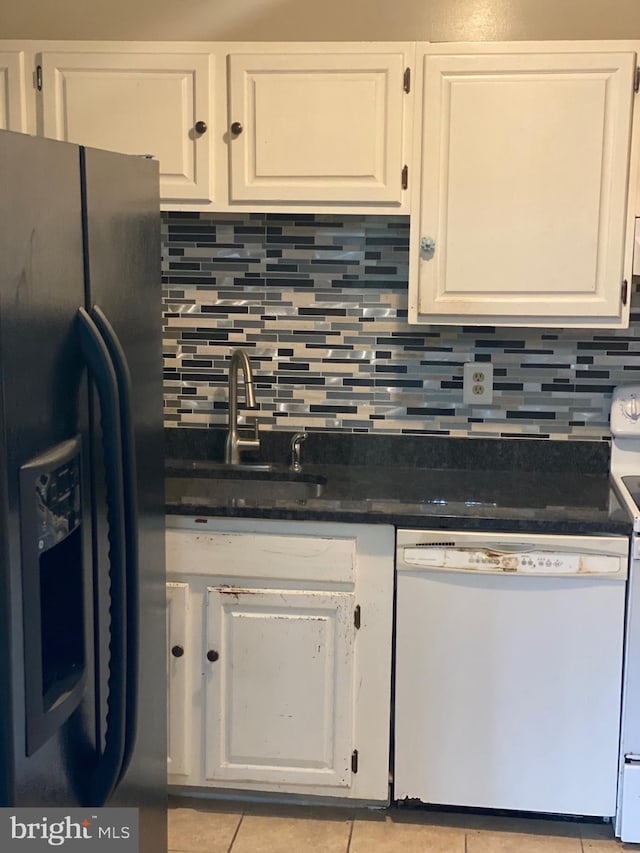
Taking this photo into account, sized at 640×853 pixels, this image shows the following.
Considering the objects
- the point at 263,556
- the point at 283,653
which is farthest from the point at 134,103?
the point at 283,653

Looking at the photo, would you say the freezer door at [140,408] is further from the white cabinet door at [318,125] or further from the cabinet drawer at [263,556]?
the white cabinet door at [318,125]

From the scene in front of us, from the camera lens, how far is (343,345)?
278 cm

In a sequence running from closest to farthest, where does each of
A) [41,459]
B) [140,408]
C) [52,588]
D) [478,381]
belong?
[41,459]
[52,588]
[140,408]
[478,381]

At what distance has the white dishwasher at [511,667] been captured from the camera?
2.27 metres

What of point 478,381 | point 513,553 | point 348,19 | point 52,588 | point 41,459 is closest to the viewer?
point 41,459

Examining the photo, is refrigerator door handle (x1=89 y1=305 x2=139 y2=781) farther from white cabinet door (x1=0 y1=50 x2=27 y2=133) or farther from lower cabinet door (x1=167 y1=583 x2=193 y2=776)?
white cabinet door (x1=0 y1=50 x2=27 y2=133)

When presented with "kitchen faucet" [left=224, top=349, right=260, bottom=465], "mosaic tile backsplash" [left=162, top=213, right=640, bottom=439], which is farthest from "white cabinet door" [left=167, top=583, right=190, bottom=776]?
"mosaic tile backsplash" [left=162, top=213, right=640, bottom=439]

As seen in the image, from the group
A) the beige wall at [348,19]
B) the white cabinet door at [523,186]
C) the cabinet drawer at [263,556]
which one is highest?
the beige wall at [348,19]

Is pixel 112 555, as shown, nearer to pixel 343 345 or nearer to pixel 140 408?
pixel 140 408

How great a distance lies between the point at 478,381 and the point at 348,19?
1.06 metres

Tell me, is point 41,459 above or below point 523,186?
below

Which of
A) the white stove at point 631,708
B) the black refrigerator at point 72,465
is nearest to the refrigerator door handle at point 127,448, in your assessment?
the black refrigerator at point 72,465

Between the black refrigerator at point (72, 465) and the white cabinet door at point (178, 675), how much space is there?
2.97 feet

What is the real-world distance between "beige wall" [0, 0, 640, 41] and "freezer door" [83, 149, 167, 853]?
1.21m
